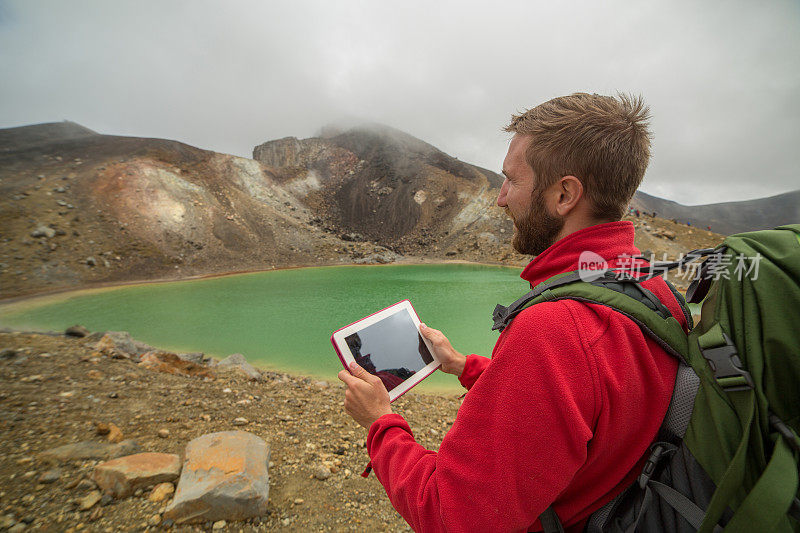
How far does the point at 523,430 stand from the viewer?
1031 millimetres

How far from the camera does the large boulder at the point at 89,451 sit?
3.05 m

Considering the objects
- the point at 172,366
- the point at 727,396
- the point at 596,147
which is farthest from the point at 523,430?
the point at 172,366

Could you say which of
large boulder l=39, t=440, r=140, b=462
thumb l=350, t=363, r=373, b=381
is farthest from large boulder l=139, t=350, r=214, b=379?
thumb l=350, t=363, r=373, b=381

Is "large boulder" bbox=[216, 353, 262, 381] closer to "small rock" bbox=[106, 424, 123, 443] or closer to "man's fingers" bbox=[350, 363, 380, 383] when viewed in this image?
"small rock" bbox=[106, 424, 123, 443]

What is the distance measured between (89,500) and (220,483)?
0.97m

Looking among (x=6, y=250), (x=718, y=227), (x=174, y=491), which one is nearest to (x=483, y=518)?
(x=174, y=491)

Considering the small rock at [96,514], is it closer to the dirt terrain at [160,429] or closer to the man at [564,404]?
the dirt terrain at [160,429]

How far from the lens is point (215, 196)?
3978 cm

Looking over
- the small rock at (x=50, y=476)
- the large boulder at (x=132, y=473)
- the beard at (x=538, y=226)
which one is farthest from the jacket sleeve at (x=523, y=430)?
the small rock at (x=50, y=476)

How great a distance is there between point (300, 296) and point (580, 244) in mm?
19061

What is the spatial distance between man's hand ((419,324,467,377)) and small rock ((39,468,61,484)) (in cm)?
326

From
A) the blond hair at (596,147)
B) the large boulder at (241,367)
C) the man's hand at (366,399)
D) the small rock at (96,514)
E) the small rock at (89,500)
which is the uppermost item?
the blond hair at (596,147)

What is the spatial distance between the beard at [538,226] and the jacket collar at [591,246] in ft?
0.29

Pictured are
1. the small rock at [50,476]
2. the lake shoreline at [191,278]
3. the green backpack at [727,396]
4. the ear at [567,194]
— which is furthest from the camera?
the lake shoreline at [191,278]
